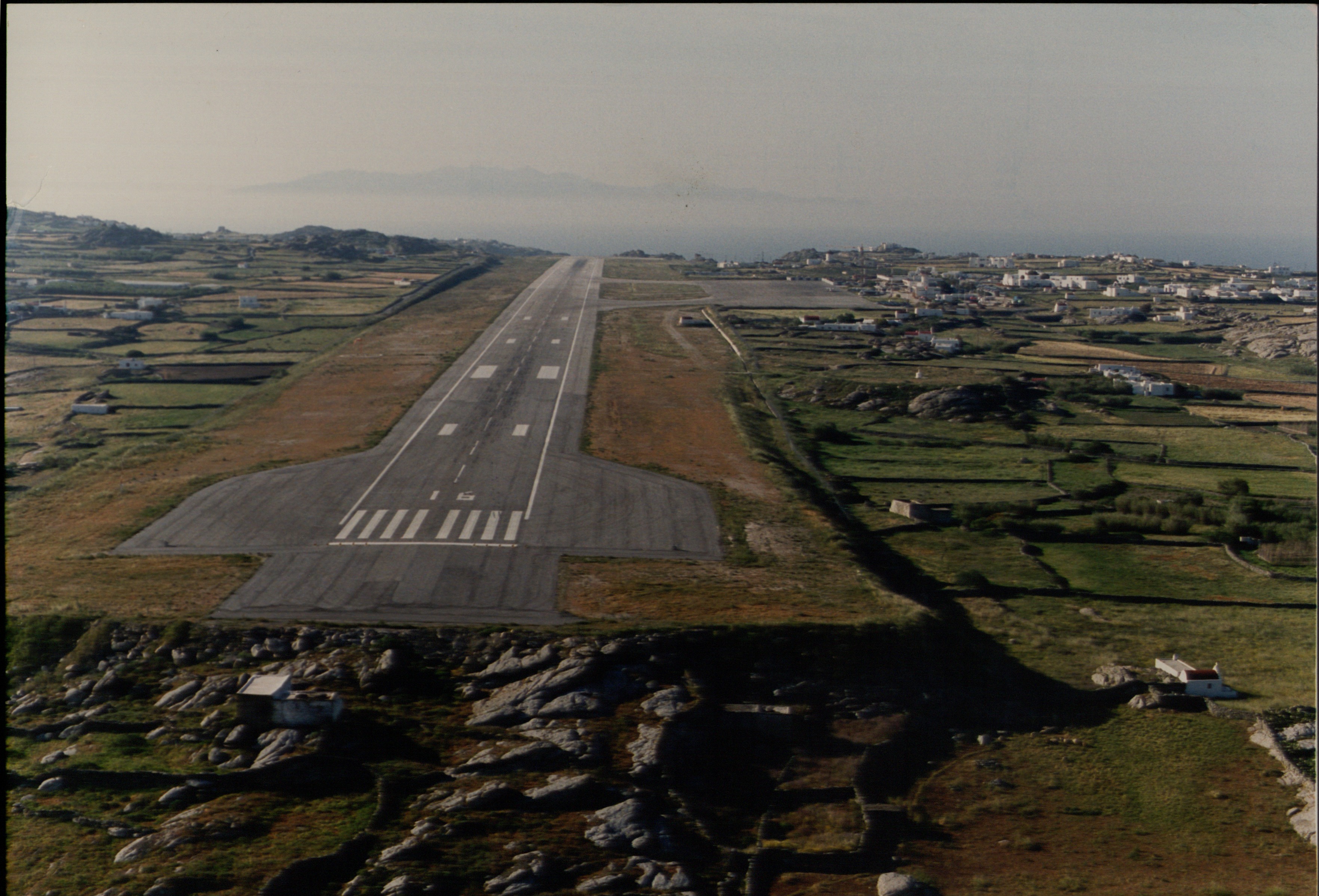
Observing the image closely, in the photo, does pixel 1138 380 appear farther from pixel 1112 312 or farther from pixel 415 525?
pixel 415 525

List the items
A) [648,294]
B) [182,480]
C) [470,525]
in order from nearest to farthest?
[470,525], [182,480], [648,294]

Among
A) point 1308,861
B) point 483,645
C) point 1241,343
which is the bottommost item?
point 1308,861

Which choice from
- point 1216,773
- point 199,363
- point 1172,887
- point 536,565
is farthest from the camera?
point 199,363

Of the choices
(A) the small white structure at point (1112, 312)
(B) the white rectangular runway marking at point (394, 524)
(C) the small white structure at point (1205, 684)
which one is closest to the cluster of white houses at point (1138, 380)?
(A) the small white structure at point (1112, 312)

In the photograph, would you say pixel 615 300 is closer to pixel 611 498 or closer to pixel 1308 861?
pixel 611 498

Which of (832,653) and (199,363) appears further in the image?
(199,363)

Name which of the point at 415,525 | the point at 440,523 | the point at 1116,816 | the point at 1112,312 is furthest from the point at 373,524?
the point at 1112,312

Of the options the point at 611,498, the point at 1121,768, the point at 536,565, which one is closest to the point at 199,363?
the point at 611,498

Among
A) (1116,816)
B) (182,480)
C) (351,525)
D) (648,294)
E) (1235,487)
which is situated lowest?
(1116,816)
